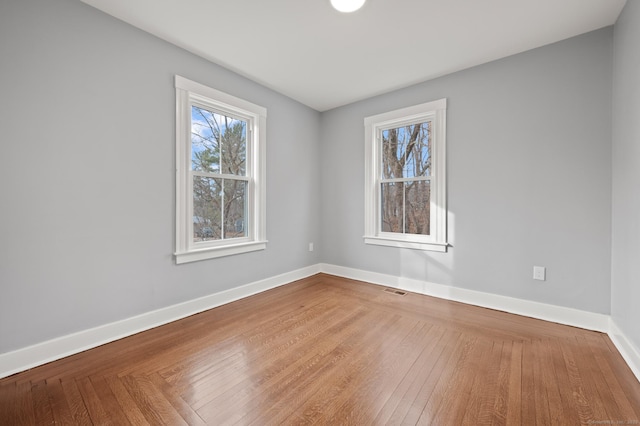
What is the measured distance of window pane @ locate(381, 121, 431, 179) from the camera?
3.39 meters

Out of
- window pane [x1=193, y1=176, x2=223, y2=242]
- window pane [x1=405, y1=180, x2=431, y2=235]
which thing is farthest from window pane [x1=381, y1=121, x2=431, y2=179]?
window pane [x1=193, y1=176, x2=223, y2=242]

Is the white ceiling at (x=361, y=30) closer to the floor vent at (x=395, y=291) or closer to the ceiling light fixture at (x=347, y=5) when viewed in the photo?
the ceiling light fixture at (x=347, y=5)

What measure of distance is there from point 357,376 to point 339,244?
2537 millimetres

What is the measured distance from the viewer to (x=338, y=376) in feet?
5.62

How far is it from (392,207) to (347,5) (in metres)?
2.39

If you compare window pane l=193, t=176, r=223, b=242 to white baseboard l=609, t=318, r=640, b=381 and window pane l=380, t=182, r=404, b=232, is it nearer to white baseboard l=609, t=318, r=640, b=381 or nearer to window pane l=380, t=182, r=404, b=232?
window pane l=380, t=182, r=404, b=232

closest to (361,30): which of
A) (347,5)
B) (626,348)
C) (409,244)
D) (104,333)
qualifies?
(347,5)

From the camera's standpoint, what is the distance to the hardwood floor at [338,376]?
55.1 inches

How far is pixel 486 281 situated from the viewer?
9.49 ft

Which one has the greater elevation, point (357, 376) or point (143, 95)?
point (143, 95)

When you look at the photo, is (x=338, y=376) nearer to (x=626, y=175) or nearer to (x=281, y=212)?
(x=281, y=212)

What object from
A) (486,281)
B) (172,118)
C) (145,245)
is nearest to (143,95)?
(172,118)

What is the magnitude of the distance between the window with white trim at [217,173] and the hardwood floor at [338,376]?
34.6 inches

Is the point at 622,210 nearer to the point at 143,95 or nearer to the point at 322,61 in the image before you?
the point at 322,61
